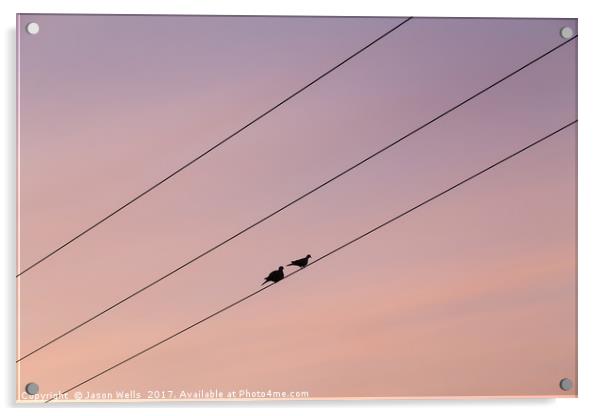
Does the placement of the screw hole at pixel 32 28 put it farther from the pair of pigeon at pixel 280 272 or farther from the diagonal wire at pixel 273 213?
the pair of pigeon at pixel 280 272

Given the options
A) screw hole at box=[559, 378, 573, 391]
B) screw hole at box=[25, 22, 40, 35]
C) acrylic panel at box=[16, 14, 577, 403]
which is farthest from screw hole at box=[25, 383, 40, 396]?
screw hole at box=[559, 378, 573, 391]

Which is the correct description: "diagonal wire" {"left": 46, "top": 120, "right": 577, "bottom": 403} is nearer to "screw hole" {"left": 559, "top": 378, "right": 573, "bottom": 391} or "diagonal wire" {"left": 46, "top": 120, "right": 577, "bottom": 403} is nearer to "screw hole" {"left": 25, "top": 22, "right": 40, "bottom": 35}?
"screw hole" {"left": 559, "top": 378, "right": 573, "bottom": 391}

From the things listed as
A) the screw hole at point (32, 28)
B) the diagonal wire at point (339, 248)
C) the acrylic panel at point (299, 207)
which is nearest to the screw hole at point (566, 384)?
the acrylic panel at point (299, 207)
